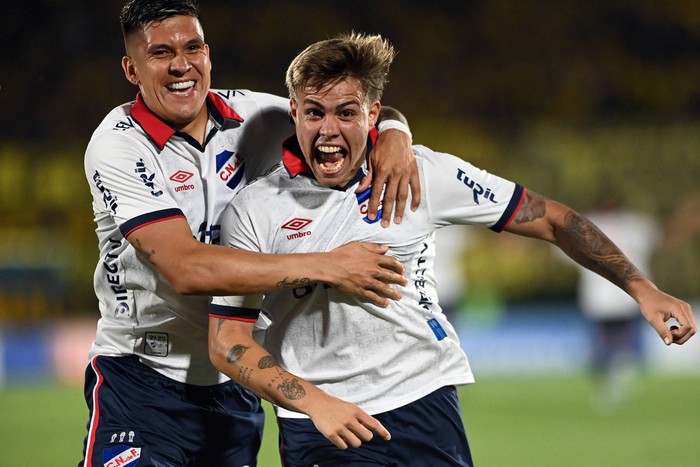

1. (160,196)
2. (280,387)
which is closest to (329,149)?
(160,196)

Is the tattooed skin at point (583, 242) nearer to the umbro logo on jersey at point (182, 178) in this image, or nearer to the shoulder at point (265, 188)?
the shoulder at point (265, 188)

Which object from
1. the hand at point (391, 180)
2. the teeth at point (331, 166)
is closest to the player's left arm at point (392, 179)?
the hand at point (391, 180)

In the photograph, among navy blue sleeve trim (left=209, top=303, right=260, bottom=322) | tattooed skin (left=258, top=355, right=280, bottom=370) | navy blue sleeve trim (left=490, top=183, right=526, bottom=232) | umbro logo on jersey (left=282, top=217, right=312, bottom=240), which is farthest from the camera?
navy blue sleeve trim (left=490, top=183, right=526, bottom=232)

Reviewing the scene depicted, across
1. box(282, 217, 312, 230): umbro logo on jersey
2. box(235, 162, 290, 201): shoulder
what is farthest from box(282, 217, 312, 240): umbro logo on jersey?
box(235, 162, 290, 201): shoulder

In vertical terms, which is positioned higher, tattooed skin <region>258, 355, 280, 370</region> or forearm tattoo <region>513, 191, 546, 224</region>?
forearm tattoo <region>513, 191, 546, 224</region>

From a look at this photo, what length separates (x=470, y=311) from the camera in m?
12.4

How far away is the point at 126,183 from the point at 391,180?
0.91 meters

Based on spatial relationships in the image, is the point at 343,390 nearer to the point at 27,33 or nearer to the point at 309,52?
the point at 309,52

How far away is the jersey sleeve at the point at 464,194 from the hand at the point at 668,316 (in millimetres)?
566

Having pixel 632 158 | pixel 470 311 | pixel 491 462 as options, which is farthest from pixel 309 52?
pixel 632 158

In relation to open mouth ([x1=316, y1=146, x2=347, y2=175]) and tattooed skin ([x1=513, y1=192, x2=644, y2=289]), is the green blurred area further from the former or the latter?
open mouth ([x1=316, y1=146, x2=347, y2=175])

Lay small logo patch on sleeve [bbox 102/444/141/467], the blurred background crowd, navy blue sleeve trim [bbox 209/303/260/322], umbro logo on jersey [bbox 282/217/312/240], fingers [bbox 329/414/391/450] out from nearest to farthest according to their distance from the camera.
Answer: fingers [bbox 329/414/391/450] → navy blue sleeve trim [bbox 209/303/260/322] → umbro logo on jersey [bbox 282/217/312/240] → small logo patch on sleeve [bbox 102/444/141/467] → the blurred background crowd

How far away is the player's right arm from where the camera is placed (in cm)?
322

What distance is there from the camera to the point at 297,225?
137 inches
